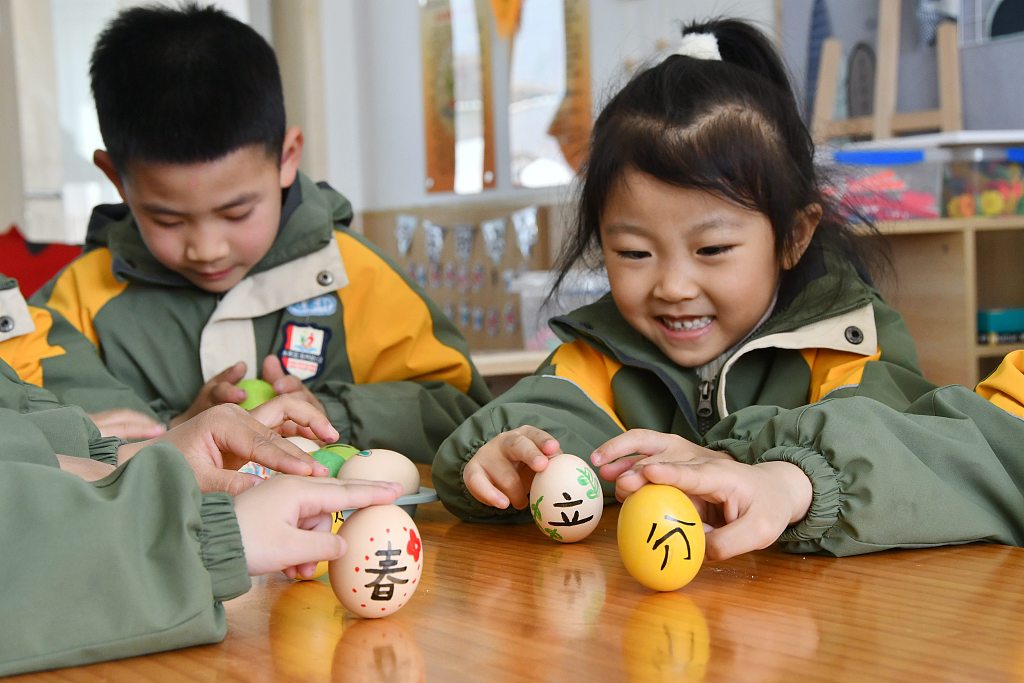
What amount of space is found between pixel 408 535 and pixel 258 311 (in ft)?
3.44

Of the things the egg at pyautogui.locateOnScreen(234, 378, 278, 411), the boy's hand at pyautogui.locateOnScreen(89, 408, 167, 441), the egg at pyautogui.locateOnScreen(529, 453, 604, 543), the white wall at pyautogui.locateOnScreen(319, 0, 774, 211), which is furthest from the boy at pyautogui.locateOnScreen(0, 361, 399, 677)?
the white wall at pyautogui.locateOnScreen(319, 0, 774, 211)

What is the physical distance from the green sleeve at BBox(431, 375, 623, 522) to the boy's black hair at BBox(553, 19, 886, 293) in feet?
0.85

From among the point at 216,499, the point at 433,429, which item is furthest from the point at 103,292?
the point at 216,499

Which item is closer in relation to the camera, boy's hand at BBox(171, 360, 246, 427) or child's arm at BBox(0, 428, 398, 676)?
child's arm at BBox(0, 428, 398, 676)

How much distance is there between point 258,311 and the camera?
1805 mm

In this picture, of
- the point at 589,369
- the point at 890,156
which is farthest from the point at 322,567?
the point at 890,156

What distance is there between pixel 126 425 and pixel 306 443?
13.4 inches

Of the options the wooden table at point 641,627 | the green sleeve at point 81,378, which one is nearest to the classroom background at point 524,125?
the green sleeve at point 81,378

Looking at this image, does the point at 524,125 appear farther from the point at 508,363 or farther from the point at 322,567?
the point at 322,567

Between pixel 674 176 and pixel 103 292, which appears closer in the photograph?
pixel 674 176

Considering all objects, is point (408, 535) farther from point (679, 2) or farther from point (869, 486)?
point (679, 2)

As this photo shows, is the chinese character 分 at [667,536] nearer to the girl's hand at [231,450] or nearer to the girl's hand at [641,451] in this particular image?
the girl's hand at [641,451]

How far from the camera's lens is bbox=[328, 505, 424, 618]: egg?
0.77 meters

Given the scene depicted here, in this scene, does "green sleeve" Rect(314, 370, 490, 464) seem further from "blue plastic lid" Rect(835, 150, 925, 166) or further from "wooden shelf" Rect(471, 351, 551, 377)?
"blue plastic lid" Rect(835, 150, 925, 166)
